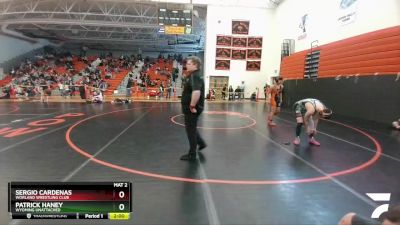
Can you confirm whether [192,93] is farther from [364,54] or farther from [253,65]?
[253,65]

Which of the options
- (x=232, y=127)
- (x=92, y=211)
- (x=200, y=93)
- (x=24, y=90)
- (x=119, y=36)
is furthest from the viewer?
(x=119, y=36)

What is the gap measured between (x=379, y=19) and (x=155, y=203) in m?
12.7

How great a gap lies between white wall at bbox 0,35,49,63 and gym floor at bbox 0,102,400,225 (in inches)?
1047

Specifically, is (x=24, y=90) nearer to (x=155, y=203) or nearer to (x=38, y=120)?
(x=38, y=120)

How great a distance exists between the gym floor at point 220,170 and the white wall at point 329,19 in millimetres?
6112

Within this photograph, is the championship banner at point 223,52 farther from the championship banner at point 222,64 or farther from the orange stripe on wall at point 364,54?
the orange stripe on wall at point 364,54

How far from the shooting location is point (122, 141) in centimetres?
662

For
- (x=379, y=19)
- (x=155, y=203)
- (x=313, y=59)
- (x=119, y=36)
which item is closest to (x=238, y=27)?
(x=313, y=59)

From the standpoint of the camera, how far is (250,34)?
968 inches

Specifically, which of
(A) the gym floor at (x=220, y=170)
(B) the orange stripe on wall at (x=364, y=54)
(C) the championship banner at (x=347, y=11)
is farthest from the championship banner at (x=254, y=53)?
(A) the gym floor at (x=220, y=170)

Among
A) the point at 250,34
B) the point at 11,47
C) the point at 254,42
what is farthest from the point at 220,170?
the point at 11,47

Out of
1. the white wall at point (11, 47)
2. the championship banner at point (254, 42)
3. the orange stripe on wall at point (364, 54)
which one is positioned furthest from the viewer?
the white wall at point (11, 47)
